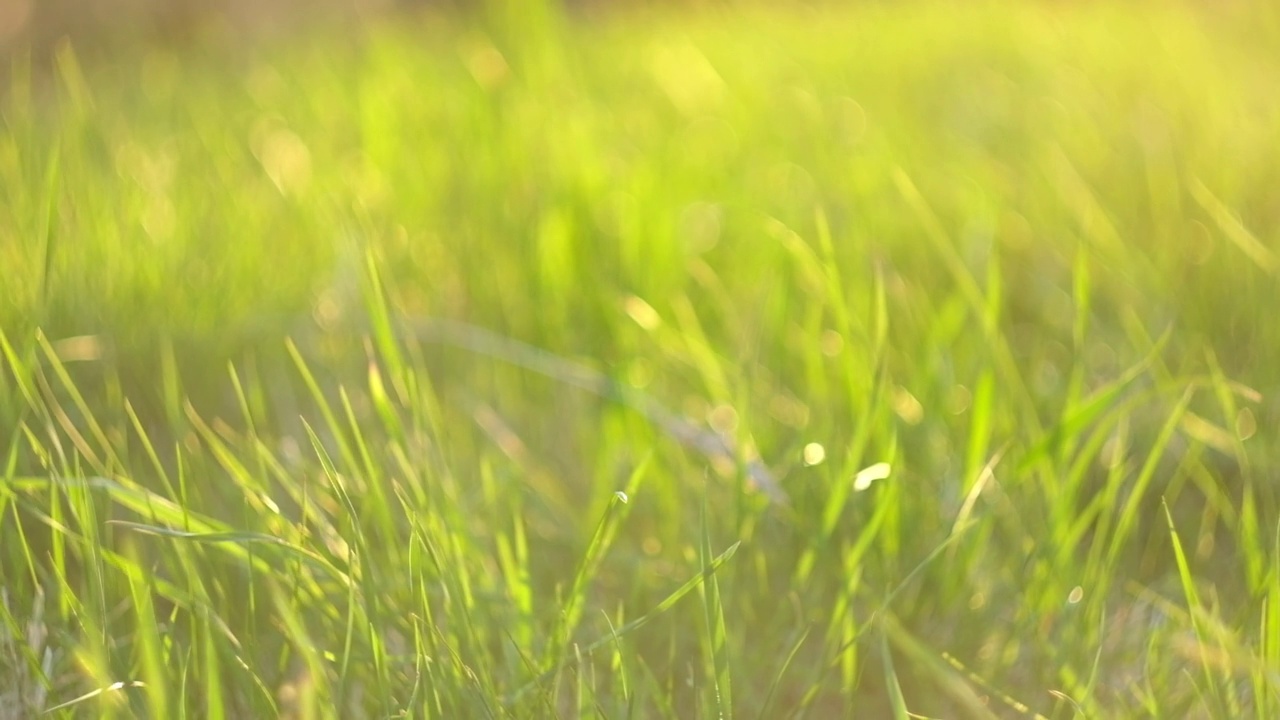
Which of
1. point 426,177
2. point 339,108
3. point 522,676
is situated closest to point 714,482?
point 522,676

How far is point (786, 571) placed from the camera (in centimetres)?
55

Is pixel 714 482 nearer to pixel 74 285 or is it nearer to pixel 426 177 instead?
pixel 74 285

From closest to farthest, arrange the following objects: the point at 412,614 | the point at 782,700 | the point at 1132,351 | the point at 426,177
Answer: the point at 412,614, the point at 782,700, the point at 1132,351, the point at 426,177

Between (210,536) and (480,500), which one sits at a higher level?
(210,536)

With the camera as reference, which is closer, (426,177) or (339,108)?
(426,177)

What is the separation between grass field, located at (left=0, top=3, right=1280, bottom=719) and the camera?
43cm

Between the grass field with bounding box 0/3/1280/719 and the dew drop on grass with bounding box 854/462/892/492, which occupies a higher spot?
the dew drop on grass with bounding box 854/462/892/492

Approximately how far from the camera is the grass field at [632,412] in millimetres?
425

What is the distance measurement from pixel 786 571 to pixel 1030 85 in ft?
4.56

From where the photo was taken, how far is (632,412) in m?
0.65

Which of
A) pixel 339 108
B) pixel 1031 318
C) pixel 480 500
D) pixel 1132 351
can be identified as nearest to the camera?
pixel 480 500

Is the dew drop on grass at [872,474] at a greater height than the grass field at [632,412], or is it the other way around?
the dew drop on grass at [872,474]

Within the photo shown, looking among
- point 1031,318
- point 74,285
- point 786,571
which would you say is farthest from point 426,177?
point 786,571

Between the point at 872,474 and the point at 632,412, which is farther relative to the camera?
the point at 632,412
